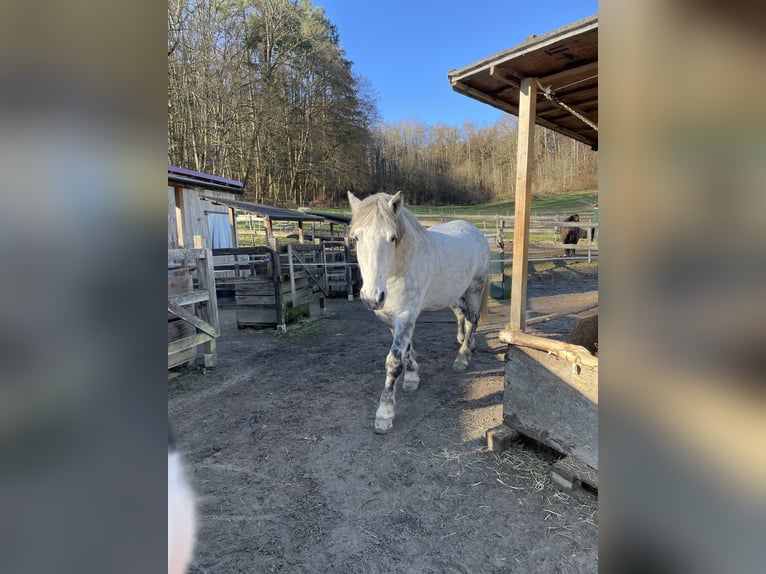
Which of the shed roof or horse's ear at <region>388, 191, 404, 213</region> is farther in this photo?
horse's ear at <region>388, 191, 404, 213</region>

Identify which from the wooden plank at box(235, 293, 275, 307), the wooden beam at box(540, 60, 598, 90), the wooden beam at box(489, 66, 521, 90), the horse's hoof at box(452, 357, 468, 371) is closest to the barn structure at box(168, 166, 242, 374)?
the wooden plank at box(235, 293, 275, 307)

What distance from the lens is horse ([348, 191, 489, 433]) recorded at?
277 cm

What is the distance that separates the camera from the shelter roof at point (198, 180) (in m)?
7.57

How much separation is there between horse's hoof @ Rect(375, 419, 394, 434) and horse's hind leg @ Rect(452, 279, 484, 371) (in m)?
1.52

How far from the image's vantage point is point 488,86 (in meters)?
2.75

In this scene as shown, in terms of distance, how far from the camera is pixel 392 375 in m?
3.13

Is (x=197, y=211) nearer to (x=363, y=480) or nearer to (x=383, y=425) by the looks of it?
(x=383, y=425)

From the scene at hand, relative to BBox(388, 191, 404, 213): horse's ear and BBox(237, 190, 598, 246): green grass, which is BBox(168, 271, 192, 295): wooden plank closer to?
BBox(388, 191, 404, 213): horse's ear
